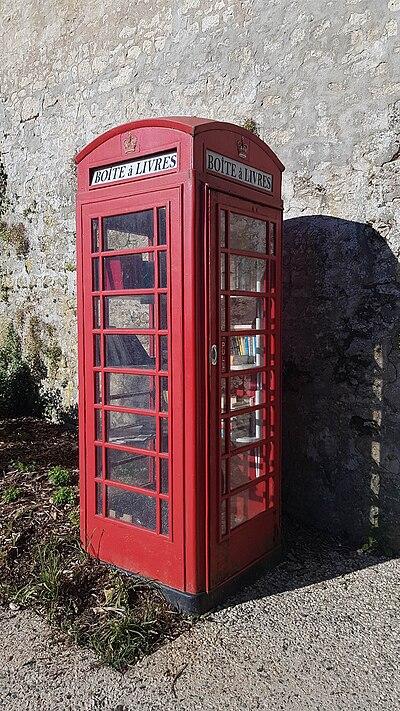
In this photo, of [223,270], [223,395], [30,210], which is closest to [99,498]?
[223,395]

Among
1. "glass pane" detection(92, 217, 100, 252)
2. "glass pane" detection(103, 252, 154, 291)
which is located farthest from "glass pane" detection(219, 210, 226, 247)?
"glass pane" detection(92, 217, 100, 252)

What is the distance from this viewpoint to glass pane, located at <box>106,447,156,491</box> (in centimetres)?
350

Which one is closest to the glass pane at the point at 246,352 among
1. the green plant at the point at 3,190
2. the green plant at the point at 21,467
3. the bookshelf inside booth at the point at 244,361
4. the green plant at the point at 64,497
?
the bookshelf inside booth at the point at 244,361

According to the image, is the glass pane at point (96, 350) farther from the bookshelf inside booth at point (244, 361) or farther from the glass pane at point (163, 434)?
the bookshelf inside booth at point (244, 361)

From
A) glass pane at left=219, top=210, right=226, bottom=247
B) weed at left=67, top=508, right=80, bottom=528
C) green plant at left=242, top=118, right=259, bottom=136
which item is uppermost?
green plant at left=242, top=118, right=259, bottom=136

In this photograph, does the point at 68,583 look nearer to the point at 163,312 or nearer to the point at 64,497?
the point at 64,497

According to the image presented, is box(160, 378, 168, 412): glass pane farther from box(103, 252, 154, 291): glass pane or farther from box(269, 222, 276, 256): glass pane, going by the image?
box(269, 222, 276, 256): glass pane

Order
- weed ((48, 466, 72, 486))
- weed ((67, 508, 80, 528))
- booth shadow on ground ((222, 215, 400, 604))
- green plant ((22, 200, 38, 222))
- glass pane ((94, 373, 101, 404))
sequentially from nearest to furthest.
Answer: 1. glass pane ((94, 373, 101, 404))
2. booth shadow on ground ((222, 215, 400, 604))
3. weed ((67, 508, 80, 528))
4. weed ((48, 466, 72, 486))
5. green plant ((22, 200, 38, 222))

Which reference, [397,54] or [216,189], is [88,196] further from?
[397,54]

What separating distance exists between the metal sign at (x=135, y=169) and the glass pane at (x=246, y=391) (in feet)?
3.91

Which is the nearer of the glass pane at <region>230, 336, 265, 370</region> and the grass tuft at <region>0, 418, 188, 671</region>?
the grass tuft at <region>0, 418, 188, 671</region>

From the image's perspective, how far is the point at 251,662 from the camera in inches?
116

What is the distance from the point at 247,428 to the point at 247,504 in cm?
44

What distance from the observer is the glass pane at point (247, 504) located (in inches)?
140
